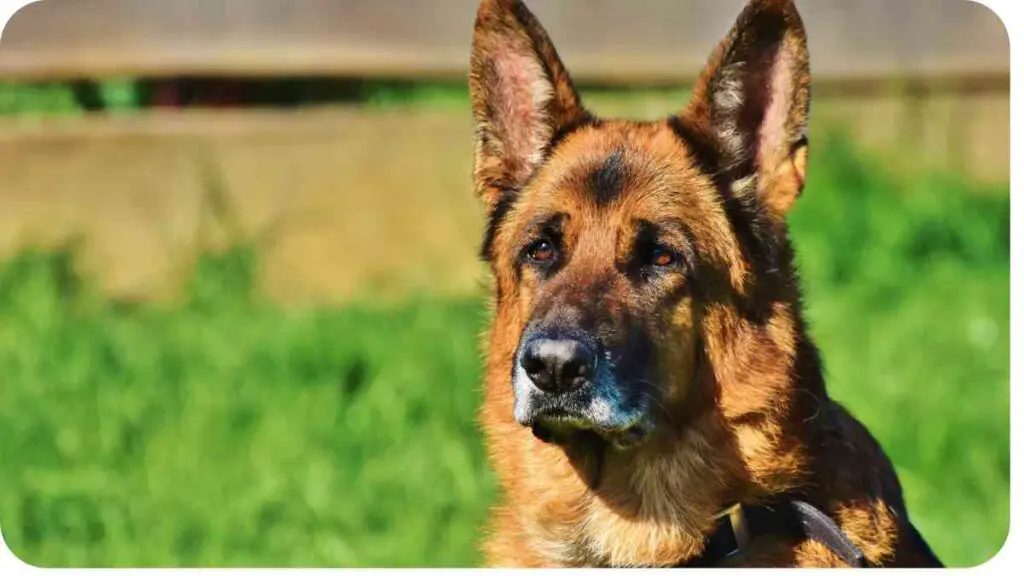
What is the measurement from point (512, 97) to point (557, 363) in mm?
940

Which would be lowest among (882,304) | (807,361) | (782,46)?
(882,304)

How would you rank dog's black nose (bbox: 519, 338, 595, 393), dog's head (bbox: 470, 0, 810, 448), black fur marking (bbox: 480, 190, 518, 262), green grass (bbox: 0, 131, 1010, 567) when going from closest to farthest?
dog's black nose (bbox: 519, 338, 595, 393), dog's head (bbox: 470, 0, 810, 448), black fur marking (bbox: 480, 190, 518, 262), green grass (bbox: 0, 131, 1010, 567)

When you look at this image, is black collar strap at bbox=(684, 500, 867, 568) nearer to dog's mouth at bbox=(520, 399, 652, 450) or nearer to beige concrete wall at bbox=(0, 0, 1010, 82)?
dog's mouth at bbox=(520, 399, 652, 450)

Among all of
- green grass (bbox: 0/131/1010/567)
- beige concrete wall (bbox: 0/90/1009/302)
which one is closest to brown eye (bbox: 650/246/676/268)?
green grass (bbox: 0/131/1010/567)

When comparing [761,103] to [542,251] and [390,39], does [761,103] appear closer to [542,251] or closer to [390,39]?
[542,251]

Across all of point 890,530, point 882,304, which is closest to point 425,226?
point 882,304

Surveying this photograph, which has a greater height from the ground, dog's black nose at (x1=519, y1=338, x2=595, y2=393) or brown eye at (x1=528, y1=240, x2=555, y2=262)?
brown eye at (x1=528, y1=240, x2=555, y2=262)

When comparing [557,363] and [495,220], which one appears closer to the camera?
[557,363]

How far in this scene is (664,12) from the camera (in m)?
7.43

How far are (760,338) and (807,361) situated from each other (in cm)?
15

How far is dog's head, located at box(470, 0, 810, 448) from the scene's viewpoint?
3.56m

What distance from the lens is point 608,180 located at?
3828mm

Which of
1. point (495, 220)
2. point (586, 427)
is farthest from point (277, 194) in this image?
point (586, 427)
